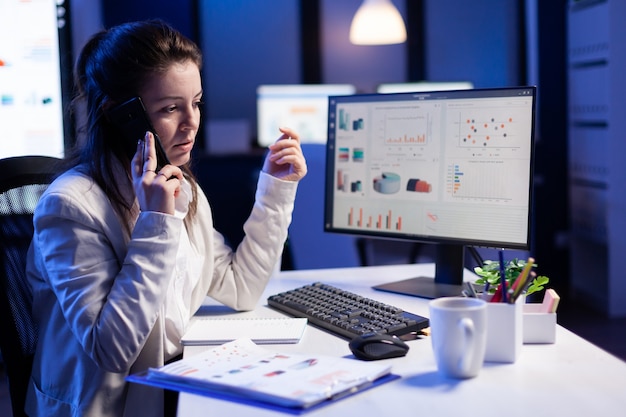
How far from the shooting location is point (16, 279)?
1.47 meters

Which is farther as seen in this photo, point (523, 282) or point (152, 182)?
point (152, 182)

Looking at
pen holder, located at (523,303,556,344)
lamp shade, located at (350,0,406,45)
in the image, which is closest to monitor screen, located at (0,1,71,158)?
lamp shade, located at (350,0,406,45)

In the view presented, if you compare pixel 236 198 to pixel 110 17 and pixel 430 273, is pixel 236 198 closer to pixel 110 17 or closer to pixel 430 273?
pixel 110 17

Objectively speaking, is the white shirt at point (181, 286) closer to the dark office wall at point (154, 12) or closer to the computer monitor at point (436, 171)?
the computer monitor at point (436, 171)

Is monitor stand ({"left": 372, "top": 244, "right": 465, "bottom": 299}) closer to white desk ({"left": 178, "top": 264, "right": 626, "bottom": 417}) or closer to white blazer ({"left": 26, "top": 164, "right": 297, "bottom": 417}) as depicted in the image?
white desk ({"left": 178, "top": 264, "right": 626, "bottom": 417})

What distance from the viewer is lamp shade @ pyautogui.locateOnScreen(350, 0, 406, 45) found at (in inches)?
186

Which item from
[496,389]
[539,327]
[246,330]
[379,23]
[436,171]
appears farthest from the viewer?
[379,23]

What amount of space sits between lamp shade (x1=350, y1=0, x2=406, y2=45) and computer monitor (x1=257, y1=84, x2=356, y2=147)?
40cm

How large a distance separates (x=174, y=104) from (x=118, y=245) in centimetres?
29

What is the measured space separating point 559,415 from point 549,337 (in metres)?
0.32

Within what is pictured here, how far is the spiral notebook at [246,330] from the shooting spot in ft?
4.52

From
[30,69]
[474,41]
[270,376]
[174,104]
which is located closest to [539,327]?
[270,376]

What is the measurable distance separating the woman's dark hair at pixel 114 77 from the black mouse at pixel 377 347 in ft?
1.58

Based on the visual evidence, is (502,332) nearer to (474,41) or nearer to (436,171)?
(436,171)
